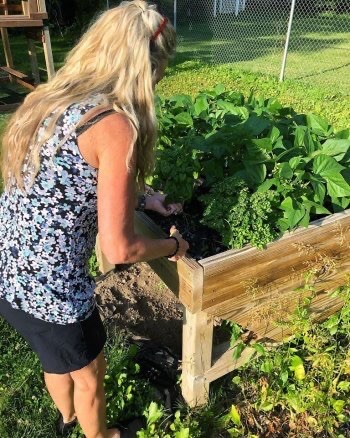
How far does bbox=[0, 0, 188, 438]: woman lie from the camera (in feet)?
4.52

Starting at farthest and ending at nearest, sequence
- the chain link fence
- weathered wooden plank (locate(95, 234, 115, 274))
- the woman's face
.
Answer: the chain link fence, weathered wooden plank (locate(95, 234, 115, 274)), the woman's face

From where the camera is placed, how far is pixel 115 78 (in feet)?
4.66

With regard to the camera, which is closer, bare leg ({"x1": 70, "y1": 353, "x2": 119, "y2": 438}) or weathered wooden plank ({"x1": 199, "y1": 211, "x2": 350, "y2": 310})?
bare leg ({"x1": 70, "y1": 353, "x2": 119, "y2": 438})

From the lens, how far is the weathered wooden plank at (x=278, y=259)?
1.92m

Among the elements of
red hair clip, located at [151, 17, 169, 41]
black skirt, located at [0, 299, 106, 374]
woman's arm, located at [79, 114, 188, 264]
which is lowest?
black skirt, located at [0, 299, 106, 374]

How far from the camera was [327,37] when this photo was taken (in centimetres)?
1608

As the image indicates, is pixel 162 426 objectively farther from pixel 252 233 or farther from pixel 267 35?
pixel 267 35

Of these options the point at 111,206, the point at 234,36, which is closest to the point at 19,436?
the point at 111,206

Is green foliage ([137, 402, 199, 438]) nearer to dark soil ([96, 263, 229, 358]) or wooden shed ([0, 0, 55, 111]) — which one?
dark soil ([96, 263, 229, 358])

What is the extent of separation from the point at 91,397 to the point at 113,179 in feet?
3.27

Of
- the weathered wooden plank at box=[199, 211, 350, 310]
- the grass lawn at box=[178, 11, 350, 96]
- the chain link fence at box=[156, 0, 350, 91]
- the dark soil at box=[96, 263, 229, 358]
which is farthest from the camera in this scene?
the chain link fence at box=[156, 0, 350, 91]

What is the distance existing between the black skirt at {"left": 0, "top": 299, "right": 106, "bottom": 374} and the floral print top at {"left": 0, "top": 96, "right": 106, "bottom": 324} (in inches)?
1.4

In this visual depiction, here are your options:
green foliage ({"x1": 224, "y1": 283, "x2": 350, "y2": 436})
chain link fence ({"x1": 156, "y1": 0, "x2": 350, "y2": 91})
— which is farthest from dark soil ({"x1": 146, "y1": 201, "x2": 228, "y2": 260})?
chain link fence ({"x1": 156, "y1": 0, "x2": 350, "y2": 91})

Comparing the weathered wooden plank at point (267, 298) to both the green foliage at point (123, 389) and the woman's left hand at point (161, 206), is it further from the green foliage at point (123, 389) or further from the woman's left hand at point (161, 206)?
the green foliage at point (123, 389)
